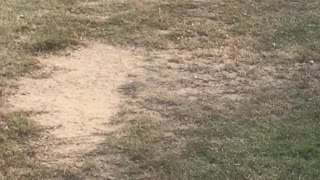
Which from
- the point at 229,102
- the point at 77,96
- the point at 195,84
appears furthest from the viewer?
the point at 195,84

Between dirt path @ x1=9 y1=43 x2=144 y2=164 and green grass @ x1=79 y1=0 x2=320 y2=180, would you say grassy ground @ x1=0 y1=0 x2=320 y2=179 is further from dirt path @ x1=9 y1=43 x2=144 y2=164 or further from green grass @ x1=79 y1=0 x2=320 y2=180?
dirt path @ x1=9 y1=43 x2=144 y2=164

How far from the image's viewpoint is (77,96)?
4.93m

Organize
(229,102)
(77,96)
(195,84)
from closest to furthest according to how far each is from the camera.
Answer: (229,102) < (77,96) < (195,84)

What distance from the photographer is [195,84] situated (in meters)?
5.09

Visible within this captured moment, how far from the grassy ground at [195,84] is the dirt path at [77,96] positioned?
4.6 inches

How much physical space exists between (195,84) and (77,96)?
0.86 metres

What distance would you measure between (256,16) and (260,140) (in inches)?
88.8

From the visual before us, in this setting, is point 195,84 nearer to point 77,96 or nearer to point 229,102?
point 229,102

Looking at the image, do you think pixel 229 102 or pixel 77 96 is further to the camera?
pixel 77 96

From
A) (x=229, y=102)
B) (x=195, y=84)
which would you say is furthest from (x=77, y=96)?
(x=229, y=102)

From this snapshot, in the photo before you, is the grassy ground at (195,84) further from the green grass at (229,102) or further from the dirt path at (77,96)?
the dirt path at (77,96)

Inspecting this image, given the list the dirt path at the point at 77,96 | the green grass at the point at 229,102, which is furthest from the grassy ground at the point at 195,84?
the dirt path at the point at 77,96

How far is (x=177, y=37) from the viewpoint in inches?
233

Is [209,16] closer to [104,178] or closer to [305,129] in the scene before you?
[305,129]
